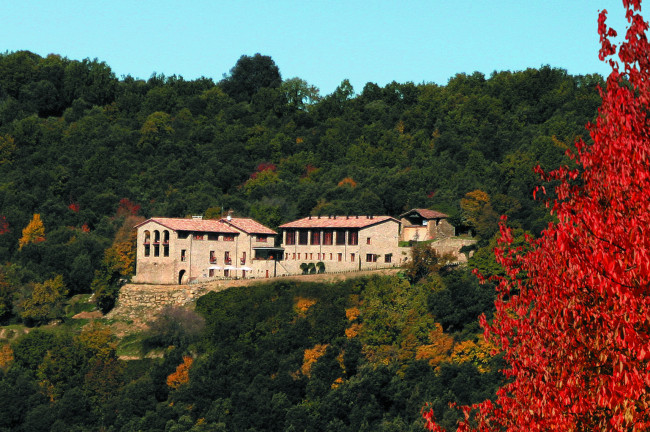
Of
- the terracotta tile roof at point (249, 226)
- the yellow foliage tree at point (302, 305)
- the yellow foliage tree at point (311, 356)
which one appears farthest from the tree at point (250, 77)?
the yellow foliage tree at point (311, 356)

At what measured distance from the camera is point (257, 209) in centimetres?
7488

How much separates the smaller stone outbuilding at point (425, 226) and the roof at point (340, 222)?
10.9 ft

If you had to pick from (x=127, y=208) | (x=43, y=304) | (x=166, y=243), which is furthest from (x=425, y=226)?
(x=127, y=208)

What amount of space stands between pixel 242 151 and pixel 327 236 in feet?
131

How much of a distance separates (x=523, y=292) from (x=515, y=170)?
2571 inches

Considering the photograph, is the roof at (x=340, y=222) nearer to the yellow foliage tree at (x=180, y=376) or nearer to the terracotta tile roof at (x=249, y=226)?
the terracotta tile roof at (x=249, y=226)

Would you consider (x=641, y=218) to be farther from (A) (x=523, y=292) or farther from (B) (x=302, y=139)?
(B) (x=302, y=139)

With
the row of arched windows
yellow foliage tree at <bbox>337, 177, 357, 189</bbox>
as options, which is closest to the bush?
the row of arched windows

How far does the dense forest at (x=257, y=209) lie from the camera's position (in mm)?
51562

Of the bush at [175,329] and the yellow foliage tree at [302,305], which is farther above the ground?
the yellow foliage tree at [302,305]

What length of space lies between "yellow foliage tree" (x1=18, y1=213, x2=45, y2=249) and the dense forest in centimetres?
15

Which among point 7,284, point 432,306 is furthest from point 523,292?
point 7,284

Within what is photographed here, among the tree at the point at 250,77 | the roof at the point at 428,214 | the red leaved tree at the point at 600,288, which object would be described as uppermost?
the tree at the point at 250,77

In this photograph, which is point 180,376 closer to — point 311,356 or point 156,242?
point 311,356
